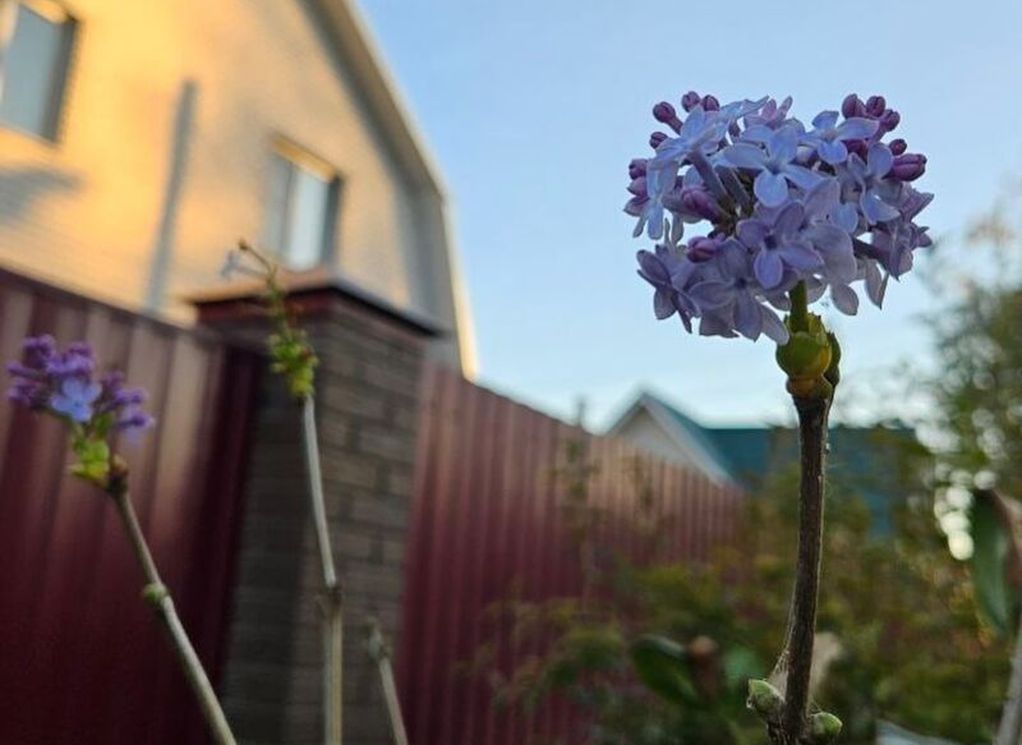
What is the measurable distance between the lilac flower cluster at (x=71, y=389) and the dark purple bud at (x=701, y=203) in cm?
111

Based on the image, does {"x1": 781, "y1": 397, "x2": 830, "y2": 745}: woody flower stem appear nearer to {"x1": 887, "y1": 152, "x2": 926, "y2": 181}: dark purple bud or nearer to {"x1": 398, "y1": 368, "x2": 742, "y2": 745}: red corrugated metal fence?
{"x1": 887, "y1": 152, "x2": 926, "y2": 181}: dark purple bud

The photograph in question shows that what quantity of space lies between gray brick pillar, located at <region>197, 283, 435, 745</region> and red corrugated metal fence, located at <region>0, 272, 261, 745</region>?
0.10m

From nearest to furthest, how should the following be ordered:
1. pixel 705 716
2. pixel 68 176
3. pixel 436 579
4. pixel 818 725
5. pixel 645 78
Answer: pixel 818 725 < pixel 645 78 < pixel 705 716 < pixel 436 579 < pixel 68 176

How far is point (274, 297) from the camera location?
185cm

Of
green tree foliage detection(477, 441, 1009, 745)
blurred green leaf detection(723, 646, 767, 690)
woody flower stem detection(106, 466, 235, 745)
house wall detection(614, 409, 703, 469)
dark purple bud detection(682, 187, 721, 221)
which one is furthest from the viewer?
house wall detection(614, 409, 703, 469)

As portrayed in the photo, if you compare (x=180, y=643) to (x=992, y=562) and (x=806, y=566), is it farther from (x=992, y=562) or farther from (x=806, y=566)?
(x=992, y=562)

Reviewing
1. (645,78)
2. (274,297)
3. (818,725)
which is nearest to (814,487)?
(818,725)

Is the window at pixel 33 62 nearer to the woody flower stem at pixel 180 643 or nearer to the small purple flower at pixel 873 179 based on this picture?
the woody flower stem at pixel 180 643

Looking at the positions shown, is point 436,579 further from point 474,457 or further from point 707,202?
point 707,202

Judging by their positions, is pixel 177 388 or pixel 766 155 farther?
pixel 177 388

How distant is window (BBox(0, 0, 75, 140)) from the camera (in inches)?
336

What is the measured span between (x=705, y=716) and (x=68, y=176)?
7239mm

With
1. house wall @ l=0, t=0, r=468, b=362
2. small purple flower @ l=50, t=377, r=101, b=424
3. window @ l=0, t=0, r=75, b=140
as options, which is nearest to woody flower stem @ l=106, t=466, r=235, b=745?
small purple flower @ l=50, t=377, r=101, b=424

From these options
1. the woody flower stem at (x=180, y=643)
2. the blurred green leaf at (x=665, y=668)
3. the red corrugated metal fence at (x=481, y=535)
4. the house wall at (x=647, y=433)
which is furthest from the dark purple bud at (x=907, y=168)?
the house wall at (x=647, y=433)
